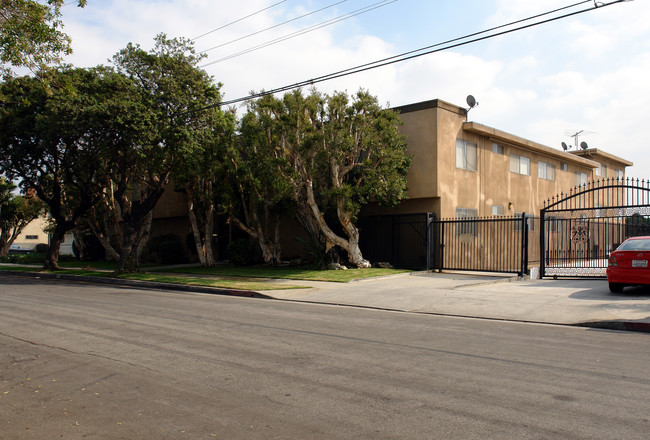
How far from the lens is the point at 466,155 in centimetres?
2305

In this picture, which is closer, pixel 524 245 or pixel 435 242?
pixel 524 245

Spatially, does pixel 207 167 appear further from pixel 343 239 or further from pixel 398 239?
pixel 398 239

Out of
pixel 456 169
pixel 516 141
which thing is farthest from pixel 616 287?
pixel 516 141

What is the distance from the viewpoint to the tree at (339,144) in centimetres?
1920

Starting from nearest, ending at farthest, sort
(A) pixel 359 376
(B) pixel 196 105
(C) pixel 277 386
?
(C) pixel 277 386 < (A) pixel 359 376 < (B) pixel 196 105

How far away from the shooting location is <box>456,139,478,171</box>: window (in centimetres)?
2262

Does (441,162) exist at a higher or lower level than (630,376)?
higher

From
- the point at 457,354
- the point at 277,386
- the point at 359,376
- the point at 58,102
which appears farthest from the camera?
the point at 58,102

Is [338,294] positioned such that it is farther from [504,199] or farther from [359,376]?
[504,199]

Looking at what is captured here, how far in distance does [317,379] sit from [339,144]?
1344 centimetres

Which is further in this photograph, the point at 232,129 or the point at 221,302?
the point at 232,129

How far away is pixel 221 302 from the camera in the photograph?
555 inches

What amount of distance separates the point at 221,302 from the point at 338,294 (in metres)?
3.28

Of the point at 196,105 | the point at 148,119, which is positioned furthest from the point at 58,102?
the point at 196,105
